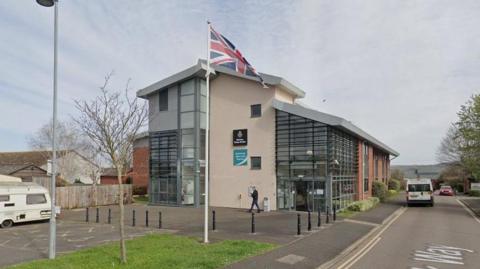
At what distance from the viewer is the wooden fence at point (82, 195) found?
94.7 ft

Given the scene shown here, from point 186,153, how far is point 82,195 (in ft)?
28.8

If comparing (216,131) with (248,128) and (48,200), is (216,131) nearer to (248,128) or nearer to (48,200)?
(248,128)

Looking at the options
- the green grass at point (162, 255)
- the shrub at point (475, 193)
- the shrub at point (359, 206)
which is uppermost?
the green grass at point (162, 255)

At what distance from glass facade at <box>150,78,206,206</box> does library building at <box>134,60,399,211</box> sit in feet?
0.26

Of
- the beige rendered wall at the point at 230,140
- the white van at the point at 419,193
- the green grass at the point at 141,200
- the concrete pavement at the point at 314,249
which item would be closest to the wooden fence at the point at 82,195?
the green grass at the point at 141,200

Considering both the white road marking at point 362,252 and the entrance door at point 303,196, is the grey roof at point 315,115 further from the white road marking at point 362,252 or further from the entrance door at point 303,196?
the white road marking at point 362,252

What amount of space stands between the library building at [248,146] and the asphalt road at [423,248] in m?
7.13

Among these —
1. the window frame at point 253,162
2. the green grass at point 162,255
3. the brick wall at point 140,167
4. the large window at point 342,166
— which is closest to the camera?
the green grass at point 162,255

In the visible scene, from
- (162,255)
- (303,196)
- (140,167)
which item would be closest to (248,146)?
(303,196)

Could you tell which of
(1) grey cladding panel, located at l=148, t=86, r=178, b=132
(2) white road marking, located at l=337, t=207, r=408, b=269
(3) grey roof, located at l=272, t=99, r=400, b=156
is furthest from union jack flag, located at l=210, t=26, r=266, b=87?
(1) grey cladding panel, located at l=148, t=86, r=178, b=132

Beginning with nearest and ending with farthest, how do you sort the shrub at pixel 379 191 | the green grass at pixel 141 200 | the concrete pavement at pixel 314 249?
the concrete pavement at pixel 314 249 → the green grass at pixel 141 200 → the shrub at pixel 379 191

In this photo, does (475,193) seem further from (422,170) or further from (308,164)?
(422,170)

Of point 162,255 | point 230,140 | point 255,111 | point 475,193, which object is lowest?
point 475,193

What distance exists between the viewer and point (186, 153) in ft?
99.6
